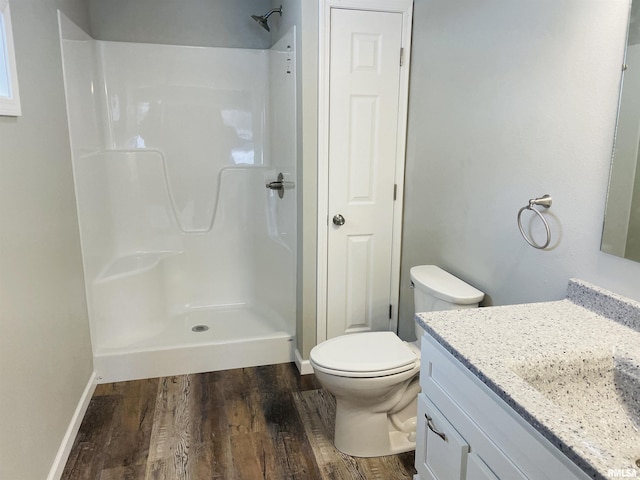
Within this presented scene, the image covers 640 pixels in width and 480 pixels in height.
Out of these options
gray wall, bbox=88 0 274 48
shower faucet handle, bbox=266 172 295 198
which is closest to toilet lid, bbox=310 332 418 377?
shower faucet handle, bbox=266 172 295 198

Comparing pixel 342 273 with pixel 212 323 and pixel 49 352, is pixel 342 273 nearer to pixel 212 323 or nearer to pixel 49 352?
pixel 212 323

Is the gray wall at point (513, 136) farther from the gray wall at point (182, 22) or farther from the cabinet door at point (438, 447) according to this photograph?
the gray wall at point (182, 22)

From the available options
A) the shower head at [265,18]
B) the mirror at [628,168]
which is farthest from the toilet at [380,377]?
the shower head at [265,18]

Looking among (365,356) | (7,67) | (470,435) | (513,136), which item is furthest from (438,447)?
(7,67)

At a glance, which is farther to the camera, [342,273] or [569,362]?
[342,273]

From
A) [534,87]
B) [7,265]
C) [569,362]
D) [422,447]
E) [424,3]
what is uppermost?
[424,3]

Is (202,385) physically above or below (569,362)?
below

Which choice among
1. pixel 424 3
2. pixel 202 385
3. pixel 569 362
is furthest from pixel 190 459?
pixel 424 3

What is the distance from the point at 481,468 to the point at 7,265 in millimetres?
1501

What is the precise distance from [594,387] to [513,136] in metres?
0.91

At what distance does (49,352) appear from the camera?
1.87 metres

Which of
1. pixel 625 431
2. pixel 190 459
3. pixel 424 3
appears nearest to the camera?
pixel 625 431

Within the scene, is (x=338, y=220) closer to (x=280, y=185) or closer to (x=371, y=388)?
(x=280, y=185)

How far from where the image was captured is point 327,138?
8.07 ft
